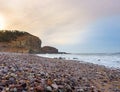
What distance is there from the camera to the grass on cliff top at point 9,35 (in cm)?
7228

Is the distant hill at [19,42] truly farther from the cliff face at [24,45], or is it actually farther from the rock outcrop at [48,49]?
the rock outcrop at [48,49]

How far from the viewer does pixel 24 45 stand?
6925cm

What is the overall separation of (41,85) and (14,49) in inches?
2384

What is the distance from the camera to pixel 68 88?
23.1 feet

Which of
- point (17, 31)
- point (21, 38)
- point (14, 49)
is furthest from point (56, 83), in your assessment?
point (17, 31)

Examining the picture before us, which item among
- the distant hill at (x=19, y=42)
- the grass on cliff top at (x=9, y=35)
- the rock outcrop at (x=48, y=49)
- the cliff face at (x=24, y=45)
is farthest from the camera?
the rock outcrop at (x=48, y=49)

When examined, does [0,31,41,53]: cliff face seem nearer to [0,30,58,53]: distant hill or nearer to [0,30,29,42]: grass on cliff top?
[0,30,58,53]: distant hill

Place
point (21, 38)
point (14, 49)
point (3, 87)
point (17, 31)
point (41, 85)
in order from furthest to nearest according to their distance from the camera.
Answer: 1. point (17, 31)
2. point (21, 38)
3. point (14, 49)
4. point (41, 85)
5. point (3, 87)

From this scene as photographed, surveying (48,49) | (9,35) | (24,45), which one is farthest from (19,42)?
(48,49)

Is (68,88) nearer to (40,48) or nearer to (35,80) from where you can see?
(35,80)

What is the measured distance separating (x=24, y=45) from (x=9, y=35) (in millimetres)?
7796

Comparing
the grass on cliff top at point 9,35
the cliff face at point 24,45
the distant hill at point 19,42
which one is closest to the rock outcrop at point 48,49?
the distant hill at point 19,42

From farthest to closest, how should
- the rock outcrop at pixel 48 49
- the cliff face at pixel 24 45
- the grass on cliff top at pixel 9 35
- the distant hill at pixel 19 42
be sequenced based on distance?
the rock outcrop at pixel 48 49 < the grass on cliff top at pixel 9 35 < the distant hill at pixel 19 42 < the cliff face at pixel 24 45

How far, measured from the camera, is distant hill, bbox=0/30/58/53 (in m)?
67.3
